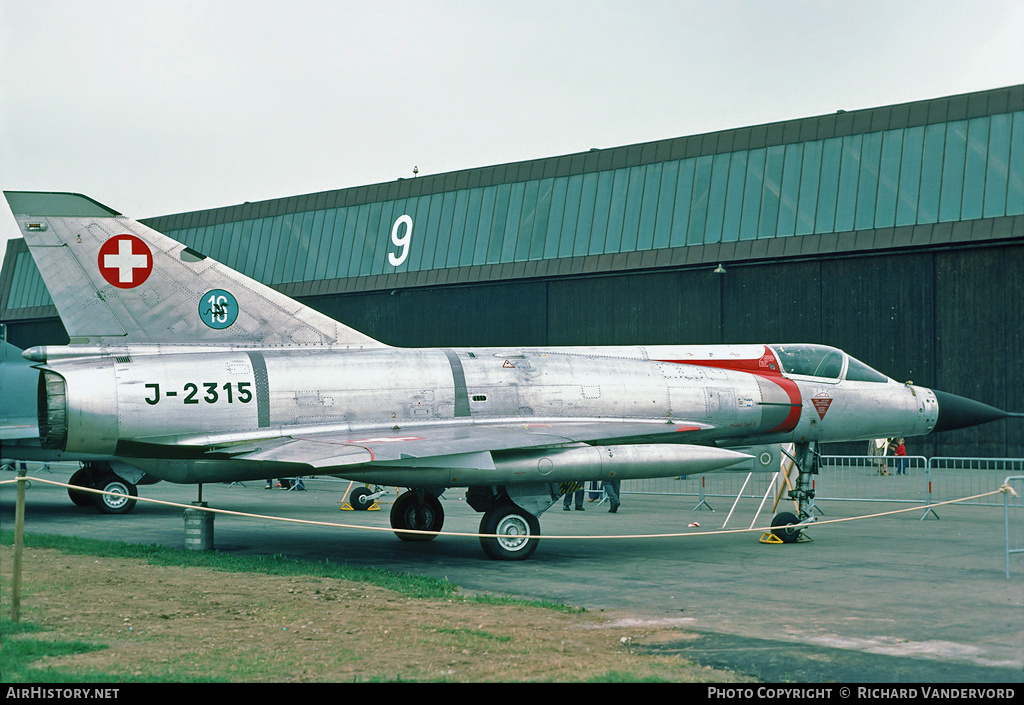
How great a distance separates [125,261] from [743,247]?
Answer: 22561mm

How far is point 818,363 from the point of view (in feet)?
53.9

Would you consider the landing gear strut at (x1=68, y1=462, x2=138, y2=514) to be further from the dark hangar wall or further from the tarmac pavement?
the dark hangar wall

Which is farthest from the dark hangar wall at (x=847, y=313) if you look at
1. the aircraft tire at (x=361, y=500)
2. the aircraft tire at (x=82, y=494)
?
the aircraft tire at (x=82, y=494)

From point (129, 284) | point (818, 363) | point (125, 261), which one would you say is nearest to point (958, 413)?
point (818, 363)

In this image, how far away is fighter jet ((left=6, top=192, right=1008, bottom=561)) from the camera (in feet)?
40.9

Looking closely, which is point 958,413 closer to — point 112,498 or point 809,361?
point 809,361

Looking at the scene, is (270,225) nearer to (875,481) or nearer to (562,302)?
(562,302)

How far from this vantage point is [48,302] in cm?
5328

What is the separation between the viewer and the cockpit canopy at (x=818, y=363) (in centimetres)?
1630

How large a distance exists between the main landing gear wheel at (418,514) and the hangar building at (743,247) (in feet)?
62.5

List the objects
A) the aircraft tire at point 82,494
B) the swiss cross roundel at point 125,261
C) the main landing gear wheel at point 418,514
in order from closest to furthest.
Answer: the swiss cross roundel at point 125,261, the main landing gear wheel at point 418,514, the aircraft tire at point 82,494

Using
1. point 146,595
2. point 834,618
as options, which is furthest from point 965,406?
point 146,595

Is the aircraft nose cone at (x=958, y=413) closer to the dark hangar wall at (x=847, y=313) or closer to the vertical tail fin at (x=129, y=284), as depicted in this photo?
the vertical tail fin at (x=129, y=284)
